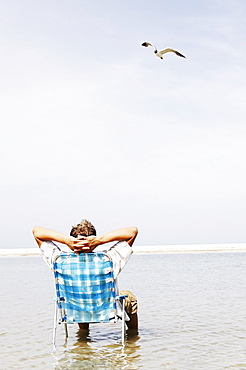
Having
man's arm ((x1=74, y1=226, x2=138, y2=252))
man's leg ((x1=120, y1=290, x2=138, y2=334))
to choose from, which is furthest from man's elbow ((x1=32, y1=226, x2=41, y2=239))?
man's leg ((x1=120, y1=290, x2=138, y2=334))

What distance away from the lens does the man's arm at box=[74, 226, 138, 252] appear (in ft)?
16.9

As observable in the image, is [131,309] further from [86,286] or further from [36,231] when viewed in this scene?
[36,231]

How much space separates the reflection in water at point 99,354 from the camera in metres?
4.68

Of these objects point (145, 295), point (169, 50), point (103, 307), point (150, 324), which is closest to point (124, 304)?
point (103, 307)

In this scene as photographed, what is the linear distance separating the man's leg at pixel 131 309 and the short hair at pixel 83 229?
0.87m

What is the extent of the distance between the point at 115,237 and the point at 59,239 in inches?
21.5

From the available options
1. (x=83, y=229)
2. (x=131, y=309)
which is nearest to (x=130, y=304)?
(x=131, y=309)

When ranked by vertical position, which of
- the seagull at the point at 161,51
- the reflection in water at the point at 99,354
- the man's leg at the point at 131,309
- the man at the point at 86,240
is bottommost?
the reflection in water at the point at 99,354

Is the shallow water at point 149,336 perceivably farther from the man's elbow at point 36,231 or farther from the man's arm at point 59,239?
the man's elbow at point 36,231

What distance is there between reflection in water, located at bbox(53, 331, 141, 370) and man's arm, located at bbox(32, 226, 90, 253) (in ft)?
3.24

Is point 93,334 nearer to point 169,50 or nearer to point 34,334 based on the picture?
point 34,334

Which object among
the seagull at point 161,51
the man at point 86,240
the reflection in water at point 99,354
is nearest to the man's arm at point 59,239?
the man at point 86,240

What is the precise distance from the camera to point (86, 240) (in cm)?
516

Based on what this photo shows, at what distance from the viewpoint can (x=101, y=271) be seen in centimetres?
523
